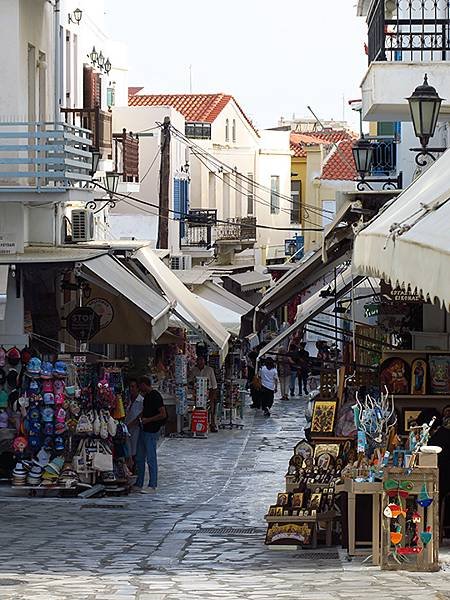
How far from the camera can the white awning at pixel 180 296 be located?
26844 millimetres

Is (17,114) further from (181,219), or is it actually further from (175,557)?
(181,219)

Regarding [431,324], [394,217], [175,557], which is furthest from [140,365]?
[394,217]

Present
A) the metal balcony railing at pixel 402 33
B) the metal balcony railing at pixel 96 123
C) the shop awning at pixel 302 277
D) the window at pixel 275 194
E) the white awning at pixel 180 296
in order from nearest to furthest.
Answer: the metal balcony railing at pixel 402 33, the shop awning at pixel 302 277, the metal balcony railing at pixel 96 123, the white awning at pixel 180 296, the window at pixel 275 194

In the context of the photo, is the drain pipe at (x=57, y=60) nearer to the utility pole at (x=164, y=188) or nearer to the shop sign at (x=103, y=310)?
the shop sign at (x=103, y=310)

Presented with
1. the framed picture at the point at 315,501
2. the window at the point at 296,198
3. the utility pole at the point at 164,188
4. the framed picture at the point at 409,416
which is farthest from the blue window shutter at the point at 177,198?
the framed picture at the point at 315,501

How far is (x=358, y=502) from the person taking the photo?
41.6 ft

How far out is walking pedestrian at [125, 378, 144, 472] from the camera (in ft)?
68.9

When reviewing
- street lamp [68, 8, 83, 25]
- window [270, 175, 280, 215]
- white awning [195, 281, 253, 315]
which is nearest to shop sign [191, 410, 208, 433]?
white awning [195, 281, 253, 315]

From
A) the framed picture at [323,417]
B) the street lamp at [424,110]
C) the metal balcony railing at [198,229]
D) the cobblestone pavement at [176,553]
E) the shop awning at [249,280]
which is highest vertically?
the metal balcony railing at [198,229]

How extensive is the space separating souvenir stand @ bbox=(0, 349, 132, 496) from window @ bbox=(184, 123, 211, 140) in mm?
43579

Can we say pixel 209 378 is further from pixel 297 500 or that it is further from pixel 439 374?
pixel 297 500

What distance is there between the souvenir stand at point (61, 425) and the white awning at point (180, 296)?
6803mm

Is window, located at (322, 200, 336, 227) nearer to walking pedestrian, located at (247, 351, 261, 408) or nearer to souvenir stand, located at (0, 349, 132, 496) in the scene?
walking pedestrian, located at (247, 351, 261, 408)

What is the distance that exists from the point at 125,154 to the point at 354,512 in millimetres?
18723
